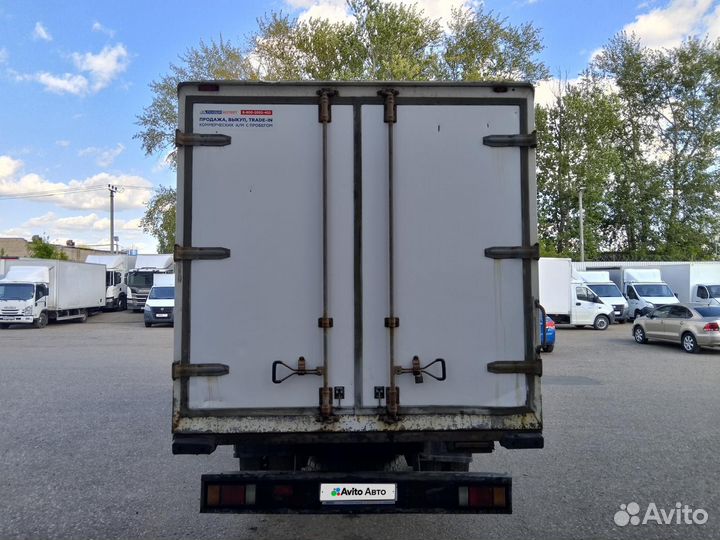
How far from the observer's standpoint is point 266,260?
12.2 feet

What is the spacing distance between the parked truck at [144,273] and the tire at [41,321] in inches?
277

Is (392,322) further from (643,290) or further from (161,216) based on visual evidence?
(161,216)

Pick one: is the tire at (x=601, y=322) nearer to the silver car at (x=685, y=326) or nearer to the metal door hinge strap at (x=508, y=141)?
the silver car at (x=685, y=326)

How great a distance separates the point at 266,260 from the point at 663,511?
3913mm

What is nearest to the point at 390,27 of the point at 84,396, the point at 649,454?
the point at 84,396

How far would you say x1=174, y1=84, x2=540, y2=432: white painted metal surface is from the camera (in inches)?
145

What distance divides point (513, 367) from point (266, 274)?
169 centimetres

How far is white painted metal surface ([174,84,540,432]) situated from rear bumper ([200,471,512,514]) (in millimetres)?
321

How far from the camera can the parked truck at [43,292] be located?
84.9 ft

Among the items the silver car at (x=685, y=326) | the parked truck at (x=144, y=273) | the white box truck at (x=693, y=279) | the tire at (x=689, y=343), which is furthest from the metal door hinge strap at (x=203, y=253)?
the white box truck at (x=693, y=279)

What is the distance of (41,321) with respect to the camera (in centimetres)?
2683

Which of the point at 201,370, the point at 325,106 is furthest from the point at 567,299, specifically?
the point at 201,370

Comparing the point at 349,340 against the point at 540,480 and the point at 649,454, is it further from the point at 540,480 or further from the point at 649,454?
the point at 649,454

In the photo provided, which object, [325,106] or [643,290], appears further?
[643,290]
